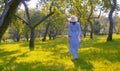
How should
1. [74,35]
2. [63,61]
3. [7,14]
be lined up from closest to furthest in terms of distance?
1. [7,14]
2. [63,61]
3. [74,35]

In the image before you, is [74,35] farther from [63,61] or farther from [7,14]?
[7,14]

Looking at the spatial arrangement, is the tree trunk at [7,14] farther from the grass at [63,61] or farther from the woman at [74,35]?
the woman at [74,35]

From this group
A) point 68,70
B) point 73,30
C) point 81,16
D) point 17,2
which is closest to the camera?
point 17,2

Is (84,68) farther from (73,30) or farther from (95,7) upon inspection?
(95,7)

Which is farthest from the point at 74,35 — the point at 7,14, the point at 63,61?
the point at 7,14

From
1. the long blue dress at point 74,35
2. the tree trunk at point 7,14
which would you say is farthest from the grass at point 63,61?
the tree trunk at point 7,14

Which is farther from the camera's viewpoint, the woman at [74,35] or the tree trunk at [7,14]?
the woman at [74,35]

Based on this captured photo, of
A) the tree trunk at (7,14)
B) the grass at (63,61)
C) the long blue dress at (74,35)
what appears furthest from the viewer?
the long blue dress at (74,35)

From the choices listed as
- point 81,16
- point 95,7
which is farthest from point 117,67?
point 95,7

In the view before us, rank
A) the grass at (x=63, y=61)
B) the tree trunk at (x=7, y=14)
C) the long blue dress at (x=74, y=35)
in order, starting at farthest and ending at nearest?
the long blue dress at (x=74, y=35)
the grass at (x=63, y=61)
the tree trunk at (x=7, y=14)

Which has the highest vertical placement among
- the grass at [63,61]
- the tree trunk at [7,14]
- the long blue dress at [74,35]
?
the tree trunk at [7,14]

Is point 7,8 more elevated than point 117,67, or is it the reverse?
point 7,8

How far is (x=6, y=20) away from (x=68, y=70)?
129 inches

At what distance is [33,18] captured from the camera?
9412 centimetres
